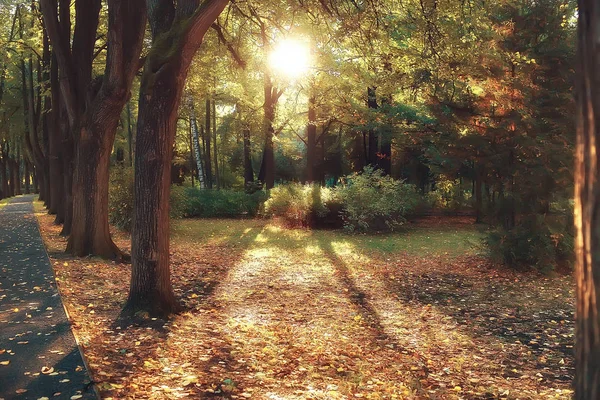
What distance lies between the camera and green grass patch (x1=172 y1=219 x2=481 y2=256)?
1492 centimetres

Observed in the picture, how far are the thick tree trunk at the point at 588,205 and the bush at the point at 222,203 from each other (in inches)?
914

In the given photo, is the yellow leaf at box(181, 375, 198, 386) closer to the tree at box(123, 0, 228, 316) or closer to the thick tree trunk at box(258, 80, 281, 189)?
the tree at box(123, 0, 228, 316)

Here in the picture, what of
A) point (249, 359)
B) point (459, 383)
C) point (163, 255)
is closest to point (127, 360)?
point (249, 359)

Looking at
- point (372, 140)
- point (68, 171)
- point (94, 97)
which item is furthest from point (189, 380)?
point (372, 140)

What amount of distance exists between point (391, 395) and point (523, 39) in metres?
9.73

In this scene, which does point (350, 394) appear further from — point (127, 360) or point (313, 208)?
point (313, 208)

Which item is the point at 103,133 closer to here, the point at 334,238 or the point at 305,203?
the point at 334,238

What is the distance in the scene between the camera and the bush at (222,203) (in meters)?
25.0

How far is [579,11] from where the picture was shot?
1.84 metres

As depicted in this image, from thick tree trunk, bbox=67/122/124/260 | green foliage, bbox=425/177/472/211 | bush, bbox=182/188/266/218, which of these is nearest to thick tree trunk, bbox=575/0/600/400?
thick tree trunk, bbox=67/122/124/260

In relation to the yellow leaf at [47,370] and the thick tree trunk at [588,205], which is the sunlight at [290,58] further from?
the thick tree trunk at [588,205]

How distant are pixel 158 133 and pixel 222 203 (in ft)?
61.6

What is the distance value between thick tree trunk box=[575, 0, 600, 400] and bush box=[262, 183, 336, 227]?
1813 centimetres

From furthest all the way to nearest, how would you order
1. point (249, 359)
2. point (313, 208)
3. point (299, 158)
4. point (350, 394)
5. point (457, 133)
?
point (299, 158) → point (313, 208) → point (457, 133) → point (249, 359) → point (350, 394)
